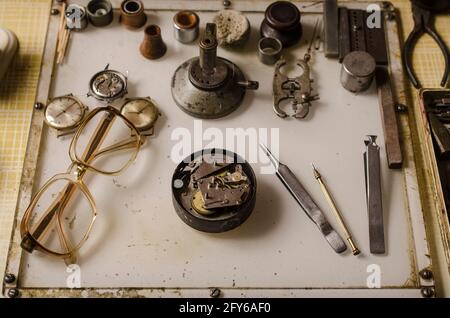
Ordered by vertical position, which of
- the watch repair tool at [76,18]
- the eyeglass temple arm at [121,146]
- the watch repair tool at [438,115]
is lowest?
the eyeglass temple arm at [121,146]

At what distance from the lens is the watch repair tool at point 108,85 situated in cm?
154

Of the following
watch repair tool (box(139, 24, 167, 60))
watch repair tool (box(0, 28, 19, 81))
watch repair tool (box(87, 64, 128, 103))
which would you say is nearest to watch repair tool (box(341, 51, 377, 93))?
watch repair tool (box(139, 24, 167, 60))

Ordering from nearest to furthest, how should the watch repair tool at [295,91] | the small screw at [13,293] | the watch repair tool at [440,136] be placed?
the small screw at [13,293], the watch repair tool at [440,136], the watch repair tool at [295,91]

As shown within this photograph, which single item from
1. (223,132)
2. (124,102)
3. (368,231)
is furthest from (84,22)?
(368,231)

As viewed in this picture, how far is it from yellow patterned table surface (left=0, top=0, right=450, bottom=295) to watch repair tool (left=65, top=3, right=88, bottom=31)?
0.32ft

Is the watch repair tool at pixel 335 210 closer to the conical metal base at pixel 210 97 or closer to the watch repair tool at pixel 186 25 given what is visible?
the conical metal base at pixel 210 97

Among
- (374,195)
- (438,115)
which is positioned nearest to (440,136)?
(438,115)

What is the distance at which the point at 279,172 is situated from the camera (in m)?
1.46

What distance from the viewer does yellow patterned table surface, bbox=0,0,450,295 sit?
146 centimetres

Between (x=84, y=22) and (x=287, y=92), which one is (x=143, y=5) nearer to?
(x=84, y=22)

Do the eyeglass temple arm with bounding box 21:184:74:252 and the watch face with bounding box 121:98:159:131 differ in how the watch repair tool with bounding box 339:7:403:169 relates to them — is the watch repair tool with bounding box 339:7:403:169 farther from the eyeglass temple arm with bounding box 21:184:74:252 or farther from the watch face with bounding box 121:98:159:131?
the eyeglass temple arm with bounding box 21:184:74:252

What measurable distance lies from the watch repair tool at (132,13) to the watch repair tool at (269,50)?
0.38 metres

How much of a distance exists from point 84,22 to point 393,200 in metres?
1.06

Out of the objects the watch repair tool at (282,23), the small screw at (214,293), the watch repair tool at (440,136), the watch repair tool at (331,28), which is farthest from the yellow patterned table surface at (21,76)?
the small screw at (214,293)
